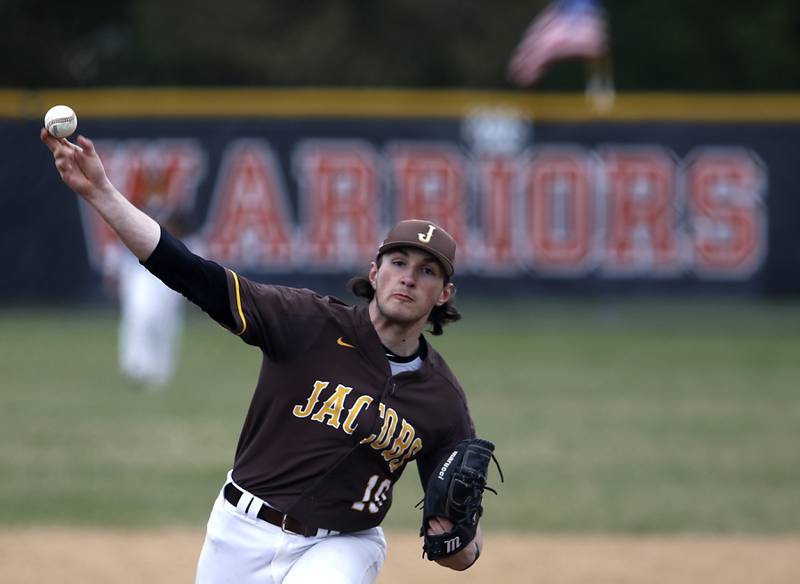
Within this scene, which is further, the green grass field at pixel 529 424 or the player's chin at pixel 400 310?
the green grass field at pixel 529 424

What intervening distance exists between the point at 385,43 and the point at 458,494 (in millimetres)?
27203

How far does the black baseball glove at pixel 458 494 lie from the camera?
4.66m

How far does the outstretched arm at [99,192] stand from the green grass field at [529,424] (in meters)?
5.03

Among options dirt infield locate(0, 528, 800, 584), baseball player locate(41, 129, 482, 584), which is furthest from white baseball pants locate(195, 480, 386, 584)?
dirt infield locate(0, 528, 800, 584)

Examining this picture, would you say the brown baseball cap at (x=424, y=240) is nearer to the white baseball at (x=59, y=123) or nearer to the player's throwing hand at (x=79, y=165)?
the player's throwing hand at (x=79, y=165)

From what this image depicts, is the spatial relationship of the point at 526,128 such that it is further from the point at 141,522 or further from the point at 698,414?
the point at 141,522

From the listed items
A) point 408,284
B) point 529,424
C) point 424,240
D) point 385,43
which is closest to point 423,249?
point 424,240

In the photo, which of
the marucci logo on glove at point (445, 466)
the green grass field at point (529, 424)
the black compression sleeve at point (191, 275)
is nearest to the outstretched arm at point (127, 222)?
the black compression sleeve at point (191, 275)

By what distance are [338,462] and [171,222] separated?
386 inches

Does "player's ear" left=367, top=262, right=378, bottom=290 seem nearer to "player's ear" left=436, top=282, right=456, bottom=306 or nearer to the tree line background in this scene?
"player's ear" left=436, top=282, right=456, bottom=306

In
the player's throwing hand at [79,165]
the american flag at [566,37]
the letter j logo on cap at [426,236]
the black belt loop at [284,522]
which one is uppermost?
the american flag at [566,37]

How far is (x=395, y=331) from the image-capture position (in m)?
4.83

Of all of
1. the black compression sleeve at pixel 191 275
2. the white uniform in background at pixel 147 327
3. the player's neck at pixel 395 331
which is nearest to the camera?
the black compression sleeve at pixel 191 275

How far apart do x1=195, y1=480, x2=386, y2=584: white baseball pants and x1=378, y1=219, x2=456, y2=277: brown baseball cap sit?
1.06 m
